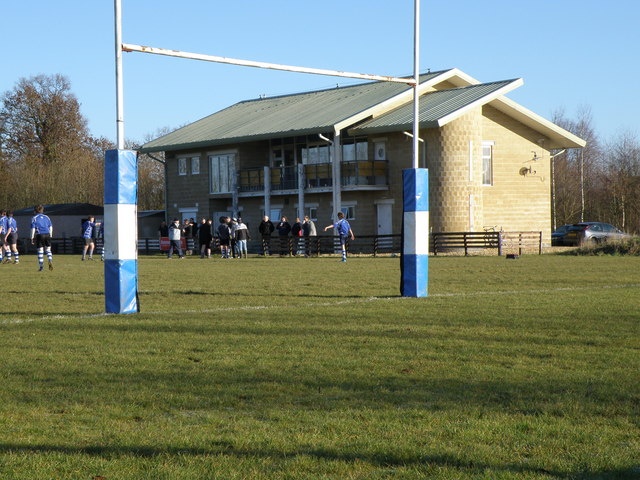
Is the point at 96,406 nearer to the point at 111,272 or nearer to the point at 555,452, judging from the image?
the point at 555,452

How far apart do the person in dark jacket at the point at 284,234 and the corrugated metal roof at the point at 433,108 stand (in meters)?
6.84

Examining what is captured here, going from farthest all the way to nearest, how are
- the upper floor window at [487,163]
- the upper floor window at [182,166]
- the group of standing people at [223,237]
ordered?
the upper floor window at [182,166], the upper floor window at [487,163], the group of standing people at [223,237]

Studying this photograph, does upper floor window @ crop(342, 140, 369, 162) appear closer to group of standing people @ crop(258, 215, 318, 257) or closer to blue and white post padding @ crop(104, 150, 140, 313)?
group of standing people @ crop(258, 215, 318, 257)

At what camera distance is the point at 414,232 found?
18.5 meters

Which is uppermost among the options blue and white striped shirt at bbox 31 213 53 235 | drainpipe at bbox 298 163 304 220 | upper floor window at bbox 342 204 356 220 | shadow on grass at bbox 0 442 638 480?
drainpipe at bbox 298 163 304 220

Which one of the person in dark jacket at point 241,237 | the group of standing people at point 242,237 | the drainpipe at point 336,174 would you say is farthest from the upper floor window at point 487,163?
the person in dark jacket at point 241,237

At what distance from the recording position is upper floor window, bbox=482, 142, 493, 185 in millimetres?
50531

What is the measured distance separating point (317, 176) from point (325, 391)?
44.1 metres

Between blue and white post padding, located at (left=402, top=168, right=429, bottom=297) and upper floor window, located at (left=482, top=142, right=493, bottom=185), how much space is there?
107 ft

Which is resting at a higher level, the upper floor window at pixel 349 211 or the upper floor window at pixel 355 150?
the upper floor window at pixel 355 150

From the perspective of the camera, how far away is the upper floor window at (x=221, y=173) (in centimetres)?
5659

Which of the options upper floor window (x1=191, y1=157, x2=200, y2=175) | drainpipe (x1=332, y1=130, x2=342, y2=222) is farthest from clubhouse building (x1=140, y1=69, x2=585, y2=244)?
upper floor window (x1=191, y1=157, x2=200, y2=175)

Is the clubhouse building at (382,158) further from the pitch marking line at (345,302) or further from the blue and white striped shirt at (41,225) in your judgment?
the pitch marking line at (345,302)

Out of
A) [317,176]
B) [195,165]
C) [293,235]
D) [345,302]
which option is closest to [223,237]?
[293,235]
